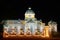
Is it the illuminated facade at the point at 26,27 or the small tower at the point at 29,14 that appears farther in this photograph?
the small tower at the point at 29,14

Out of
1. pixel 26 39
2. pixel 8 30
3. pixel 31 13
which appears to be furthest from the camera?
pixel 31 13

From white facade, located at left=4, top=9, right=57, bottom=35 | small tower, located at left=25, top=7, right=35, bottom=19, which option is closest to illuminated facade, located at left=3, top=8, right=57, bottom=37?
white facade, located at left=4, top=9, right=57, bottom=35

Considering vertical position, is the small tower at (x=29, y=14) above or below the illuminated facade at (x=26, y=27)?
above

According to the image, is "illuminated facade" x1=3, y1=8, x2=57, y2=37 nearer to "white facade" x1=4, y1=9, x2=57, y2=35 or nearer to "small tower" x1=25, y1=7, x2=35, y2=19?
"white facade" x1=4, y1=9, x2=57, y2=35

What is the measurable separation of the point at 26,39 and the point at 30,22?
4.32m

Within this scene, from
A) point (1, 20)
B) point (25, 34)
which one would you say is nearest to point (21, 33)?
point (25, 34)

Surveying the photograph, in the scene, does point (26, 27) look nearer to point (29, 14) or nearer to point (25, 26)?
point (25, 26)

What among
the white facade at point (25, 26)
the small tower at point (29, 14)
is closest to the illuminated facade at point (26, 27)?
the white facade at point (25, 26)

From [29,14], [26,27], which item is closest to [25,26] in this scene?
[26,27]

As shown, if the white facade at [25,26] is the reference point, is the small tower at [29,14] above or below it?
above

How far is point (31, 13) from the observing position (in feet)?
172

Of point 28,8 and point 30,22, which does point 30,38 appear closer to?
point 30,22

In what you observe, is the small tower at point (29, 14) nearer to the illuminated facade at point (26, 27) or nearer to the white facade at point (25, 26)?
the white facade at point (25, 26)

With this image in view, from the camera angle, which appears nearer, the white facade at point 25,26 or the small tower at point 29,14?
the white facade at point 25,26
